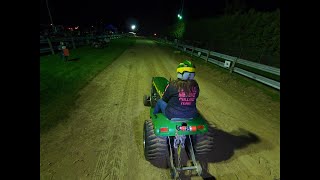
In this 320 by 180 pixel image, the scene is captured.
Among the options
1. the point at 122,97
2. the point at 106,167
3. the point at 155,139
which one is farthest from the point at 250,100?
the point at 106,167

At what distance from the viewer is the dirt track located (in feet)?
13.1

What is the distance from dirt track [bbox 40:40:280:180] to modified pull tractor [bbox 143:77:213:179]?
0.38m

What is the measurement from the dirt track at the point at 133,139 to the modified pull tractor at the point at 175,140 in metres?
0.38

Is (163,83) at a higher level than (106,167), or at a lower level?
higher

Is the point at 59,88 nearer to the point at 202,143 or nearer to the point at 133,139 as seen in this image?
the point at 133,139

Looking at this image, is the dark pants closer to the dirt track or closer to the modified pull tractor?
the modified pull tractor

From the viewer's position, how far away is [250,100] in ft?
26.6

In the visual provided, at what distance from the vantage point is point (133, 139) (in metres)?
5.03

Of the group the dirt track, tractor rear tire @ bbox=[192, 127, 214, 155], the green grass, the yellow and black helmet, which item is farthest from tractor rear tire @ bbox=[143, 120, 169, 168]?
the green grass

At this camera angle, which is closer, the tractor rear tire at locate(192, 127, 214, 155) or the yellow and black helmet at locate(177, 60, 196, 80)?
the yellow and black helmet at locate(177, 60, 196, 80)
